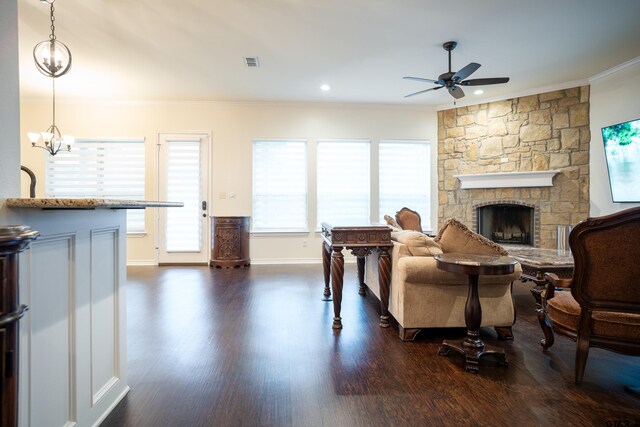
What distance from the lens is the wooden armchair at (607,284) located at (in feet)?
5.82

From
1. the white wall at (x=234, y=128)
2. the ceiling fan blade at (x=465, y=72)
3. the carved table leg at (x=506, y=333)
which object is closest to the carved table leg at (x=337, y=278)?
the carved table leg at (x=506, y=333)

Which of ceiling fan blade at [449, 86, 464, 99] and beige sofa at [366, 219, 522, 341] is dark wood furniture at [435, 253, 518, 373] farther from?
ceiling fan blade at [449, 86, 464, 99]

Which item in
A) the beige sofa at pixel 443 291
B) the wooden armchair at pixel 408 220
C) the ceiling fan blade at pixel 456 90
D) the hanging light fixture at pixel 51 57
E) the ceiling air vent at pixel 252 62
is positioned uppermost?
the ceiling air vent at pixel 252 62

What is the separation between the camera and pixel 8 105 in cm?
114

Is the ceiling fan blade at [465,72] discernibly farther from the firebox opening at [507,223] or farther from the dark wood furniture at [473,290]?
the firebox opening at [507,223]

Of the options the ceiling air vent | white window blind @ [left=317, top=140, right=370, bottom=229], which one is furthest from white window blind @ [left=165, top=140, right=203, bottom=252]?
white window blind @ [left=317, top=140, right=370, bottom=229]

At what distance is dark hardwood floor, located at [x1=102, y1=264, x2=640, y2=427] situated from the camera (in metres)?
1.67

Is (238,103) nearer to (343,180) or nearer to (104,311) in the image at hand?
(343,180)

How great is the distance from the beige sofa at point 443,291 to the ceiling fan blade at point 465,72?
195cm

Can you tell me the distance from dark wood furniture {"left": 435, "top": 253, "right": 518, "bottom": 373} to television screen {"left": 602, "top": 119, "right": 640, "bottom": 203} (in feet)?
11.2

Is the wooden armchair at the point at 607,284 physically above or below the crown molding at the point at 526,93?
below

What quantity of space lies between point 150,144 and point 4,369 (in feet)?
19.8

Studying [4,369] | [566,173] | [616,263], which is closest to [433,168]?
[566,173]

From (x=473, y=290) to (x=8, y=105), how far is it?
2570mm
